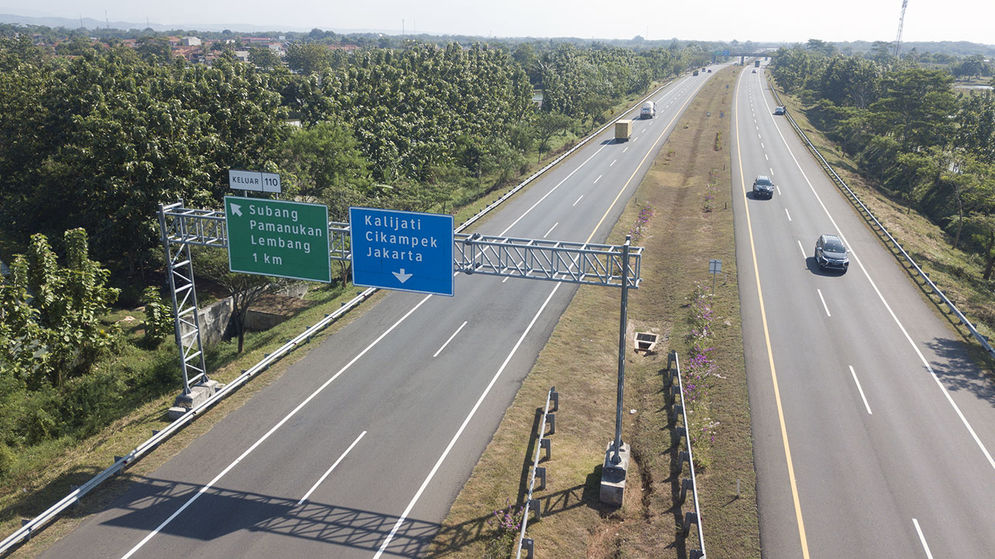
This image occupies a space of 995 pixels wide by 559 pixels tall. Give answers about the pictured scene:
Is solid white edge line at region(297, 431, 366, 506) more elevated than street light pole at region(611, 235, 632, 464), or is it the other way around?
street light pole at region(611, 235, 632, 464)

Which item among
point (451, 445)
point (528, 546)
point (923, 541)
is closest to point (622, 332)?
point (528, 546)

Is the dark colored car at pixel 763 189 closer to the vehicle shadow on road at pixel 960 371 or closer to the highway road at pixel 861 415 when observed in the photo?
the highway road at pixel 861 415

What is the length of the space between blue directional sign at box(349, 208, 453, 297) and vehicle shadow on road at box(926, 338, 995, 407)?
70.8 ft

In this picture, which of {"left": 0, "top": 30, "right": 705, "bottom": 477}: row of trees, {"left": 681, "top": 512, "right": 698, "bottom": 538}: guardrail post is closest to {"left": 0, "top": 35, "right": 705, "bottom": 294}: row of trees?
{"left": 0, "top": 30, "right": 705, "bottom": 477}: row of trees

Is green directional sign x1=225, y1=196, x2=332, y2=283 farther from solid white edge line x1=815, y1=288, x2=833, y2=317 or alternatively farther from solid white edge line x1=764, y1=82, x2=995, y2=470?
A: solid white edge line x1=815, y1=288, x2=833, y2=317

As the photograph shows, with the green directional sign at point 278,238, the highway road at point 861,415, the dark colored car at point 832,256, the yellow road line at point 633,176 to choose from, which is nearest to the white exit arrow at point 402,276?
the green directional sign at point 278,238

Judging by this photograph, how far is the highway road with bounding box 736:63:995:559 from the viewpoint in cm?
1761

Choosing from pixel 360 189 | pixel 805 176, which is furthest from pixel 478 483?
pixel 805 176

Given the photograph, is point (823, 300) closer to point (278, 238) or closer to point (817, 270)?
point (817, 270)

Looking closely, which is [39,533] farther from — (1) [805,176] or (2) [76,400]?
(1) [805,176]

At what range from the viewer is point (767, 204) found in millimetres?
53562

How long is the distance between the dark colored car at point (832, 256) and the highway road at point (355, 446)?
16485 mm

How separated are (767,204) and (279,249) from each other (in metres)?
44.5

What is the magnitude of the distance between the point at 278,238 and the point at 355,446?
27.1 ft
